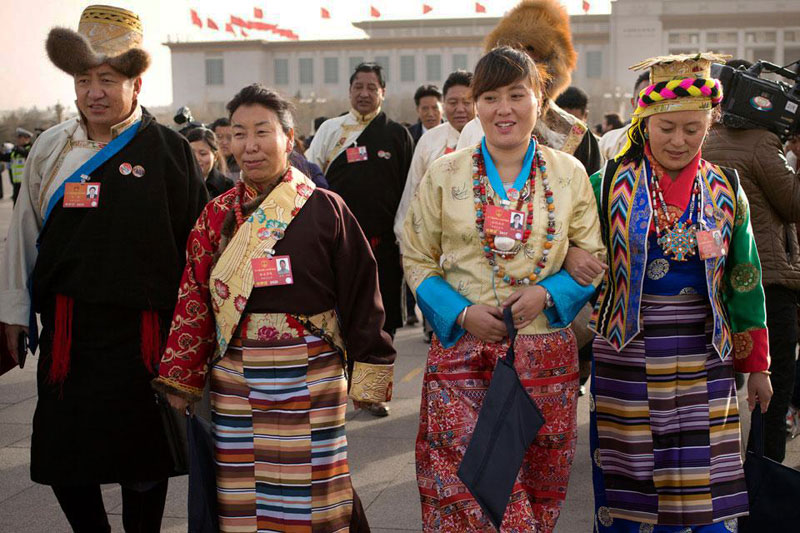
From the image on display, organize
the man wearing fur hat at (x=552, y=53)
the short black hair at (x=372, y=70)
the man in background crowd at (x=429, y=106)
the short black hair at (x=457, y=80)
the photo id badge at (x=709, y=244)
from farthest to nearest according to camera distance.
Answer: the man in background crowd at (x=429, y=106) → the short black hair at (x=457, y=80) → the short black hair at (x=372, y=70) → the man wearing fur hat at (x=552, y=53) → the photo id badge at (x=709, y=244)

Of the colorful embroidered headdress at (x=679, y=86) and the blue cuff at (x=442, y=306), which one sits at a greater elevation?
the colorful embroidered headdress at (x=679, y=86)

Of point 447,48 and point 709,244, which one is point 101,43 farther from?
point 447,48

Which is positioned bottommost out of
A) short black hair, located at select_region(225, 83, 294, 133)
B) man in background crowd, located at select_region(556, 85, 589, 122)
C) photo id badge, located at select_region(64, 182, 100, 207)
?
photo id badge, located at select_region(64, 182, 100, 207)

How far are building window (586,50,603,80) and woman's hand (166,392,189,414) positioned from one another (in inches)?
2964

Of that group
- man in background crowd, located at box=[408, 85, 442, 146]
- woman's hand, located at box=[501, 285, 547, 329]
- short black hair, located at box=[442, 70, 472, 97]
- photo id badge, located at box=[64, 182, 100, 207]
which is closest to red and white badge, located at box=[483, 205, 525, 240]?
woman's hand, located at box=[501, 285, 547, 329]

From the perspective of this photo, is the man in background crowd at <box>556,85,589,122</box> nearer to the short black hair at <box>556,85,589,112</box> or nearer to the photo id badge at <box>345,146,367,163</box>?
the short black hair at <box>556,85,589,112</box>

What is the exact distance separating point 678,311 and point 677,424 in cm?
38

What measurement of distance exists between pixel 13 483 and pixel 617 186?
10.1 feet

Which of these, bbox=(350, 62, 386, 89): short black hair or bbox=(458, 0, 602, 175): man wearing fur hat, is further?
bbox=(350, 62, 386, 89): short black hair

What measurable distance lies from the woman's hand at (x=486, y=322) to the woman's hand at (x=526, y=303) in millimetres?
43

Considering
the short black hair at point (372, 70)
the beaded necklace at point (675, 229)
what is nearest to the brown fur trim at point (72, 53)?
the beaded necklace at point (675, 229)

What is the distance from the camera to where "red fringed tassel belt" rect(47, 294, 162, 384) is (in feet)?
10.4

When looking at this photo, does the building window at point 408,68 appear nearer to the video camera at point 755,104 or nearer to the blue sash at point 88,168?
the video camera at point 755,104

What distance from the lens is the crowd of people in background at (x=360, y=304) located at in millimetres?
2869
